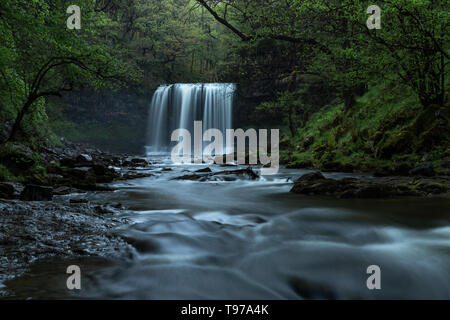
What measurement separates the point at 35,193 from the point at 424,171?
8.47 meters

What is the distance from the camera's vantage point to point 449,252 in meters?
2.67

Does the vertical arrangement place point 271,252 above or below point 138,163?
below

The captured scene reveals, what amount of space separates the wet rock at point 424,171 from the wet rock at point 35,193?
8.24 m

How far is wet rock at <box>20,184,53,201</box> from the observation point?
425 cm

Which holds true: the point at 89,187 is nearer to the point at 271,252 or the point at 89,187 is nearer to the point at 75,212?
the point at 75,212

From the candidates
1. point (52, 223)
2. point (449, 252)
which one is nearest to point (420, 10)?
point (449, 252)

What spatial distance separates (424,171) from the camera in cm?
663

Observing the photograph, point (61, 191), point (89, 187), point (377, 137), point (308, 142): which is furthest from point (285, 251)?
point (308, 142)

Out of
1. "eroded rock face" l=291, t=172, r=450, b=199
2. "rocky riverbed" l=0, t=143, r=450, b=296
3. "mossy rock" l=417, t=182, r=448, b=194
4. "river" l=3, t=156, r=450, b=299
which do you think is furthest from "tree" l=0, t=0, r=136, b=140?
"mossy rock" l=417, t=182, r=448, b=194

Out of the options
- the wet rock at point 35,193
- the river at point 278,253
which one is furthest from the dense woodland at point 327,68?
the river at point 278,253

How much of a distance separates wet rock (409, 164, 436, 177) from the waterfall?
22978 millimetres

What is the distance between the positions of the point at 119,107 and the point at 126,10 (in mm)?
12601
